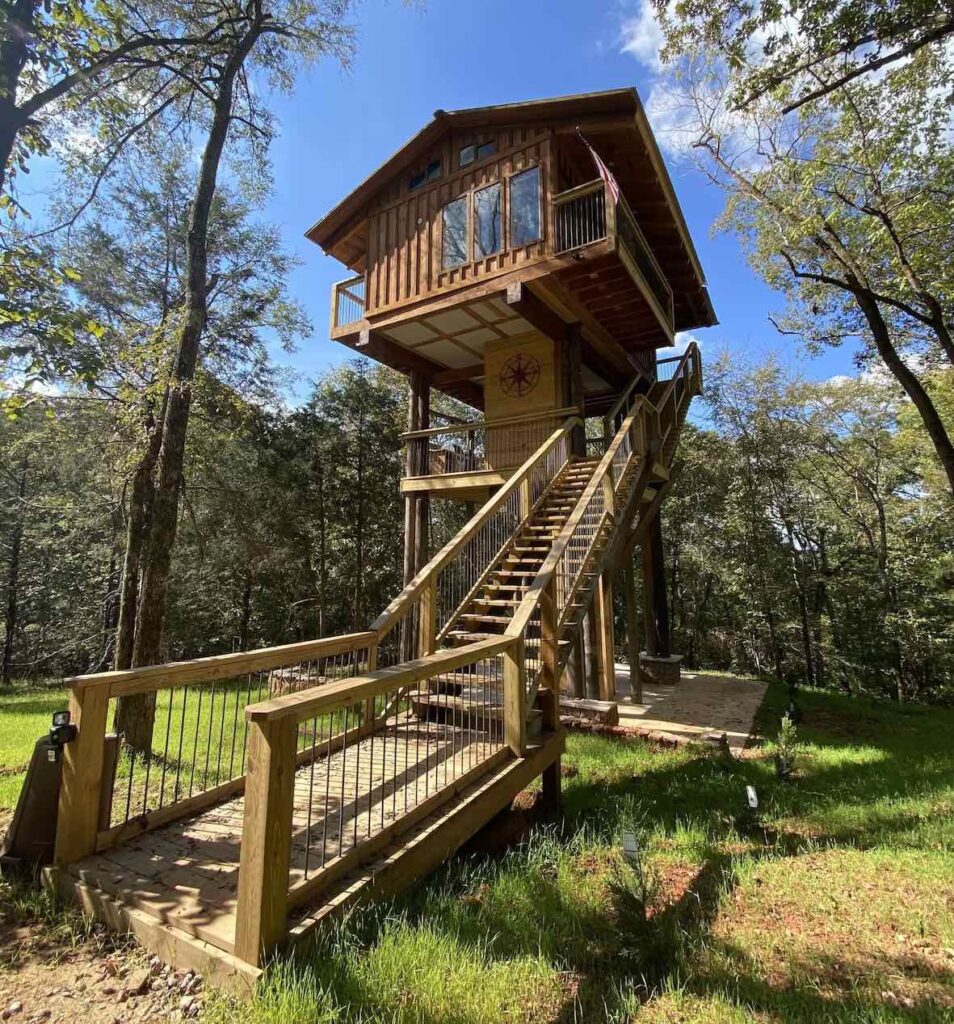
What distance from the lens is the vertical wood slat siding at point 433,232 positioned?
8.75 m

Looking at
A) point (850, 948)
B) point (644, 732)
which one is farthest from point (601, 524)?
point (850, 948)

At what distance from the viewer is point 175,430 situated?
639 cm

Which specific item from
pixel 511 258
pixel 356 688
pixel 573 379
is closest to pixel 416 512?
pixel 573 379

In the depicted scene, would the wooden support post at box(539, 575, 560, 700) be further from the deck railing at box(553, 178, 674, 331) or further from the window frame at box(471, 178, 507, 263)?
the window frame at box(471, 178, 507, 263)

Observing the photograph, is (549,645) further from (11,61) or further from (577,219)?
(11,61)

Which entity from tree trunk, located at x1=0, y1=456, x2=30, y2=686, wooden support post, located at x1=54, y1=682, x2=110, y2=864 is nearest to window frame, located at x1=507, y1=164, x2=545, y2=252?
wooden support post, located at x1=54, y1=682, x2=110, y2=864

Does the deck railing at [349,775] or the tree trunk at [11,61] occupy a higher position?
the tree trunk at [11,61]

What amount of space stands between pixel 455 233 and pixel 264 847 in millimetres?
9871

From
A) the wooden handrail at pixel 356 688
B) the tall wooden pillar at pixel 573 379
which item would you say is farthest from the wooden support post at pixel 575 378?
the wooden handrail at pixel 356 688

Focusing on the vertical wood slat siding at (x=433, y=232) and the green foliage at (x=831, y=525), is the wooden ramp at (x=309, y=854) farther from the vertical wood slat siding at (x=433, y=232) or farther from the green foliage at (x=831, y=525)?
the green foliage at (x=831, y=525)

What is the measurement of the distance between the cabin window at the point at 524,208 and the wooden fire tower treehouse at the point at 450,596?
4cm

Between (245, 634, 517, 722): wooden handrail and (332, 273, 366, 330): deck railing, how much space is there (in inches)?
341

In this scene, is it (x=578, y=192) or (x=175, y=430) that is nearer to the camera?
(x=175, y=430)

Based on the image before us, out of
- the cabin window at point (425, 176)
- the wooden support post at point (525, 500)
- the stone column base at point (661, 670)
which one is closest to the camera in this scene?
the wooden support post at point (525, 500)
